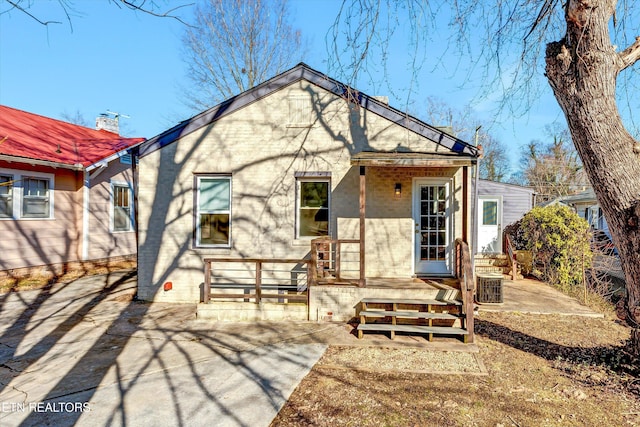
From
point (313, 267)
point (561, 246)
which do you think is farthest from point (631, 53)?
point (561, 246)

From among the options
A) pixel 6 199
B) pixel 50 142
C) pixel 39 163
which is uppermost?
pixel 50 142

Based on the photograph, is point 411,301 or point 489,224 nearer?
point 411,301

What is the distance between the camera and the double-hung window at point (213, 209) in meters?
8.59

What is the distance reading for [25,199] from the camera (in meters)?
10.1

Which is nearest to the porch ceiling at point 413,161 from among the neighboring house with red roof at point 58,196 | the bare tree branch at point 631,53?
the bare tree branch at point 631,53

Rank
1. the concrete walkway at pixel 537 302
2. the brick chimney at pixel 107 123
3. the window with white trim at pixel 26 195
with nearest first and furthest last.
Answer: the concrete walkway at pixel 537 302
the window with white trim at pixel 26 195
the brick chimney at pixel 107 123

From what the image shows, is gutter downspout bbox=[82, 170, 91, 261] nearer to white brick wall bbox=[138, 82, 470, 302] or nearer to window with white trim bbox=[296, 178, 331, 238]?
white brick wall bbox=[138, 82, 470, 302]

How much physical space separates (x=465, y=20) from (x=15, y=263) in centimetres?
1216

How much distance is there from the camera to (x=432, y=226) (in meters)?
8.37

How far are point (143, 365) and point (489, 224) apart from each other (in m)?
14.1

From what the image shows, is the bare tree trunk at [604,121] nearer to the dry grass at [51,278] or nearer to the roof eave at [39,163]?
the roof eave at [39,163]

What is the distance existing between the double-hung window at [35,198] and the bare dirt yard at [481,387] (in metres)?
9.89

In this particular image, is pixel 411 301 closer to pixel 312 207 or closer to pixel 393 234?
pixel 393 234

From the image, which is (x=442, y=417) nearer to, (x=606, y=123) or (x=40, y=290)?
(x=606, y=123)
